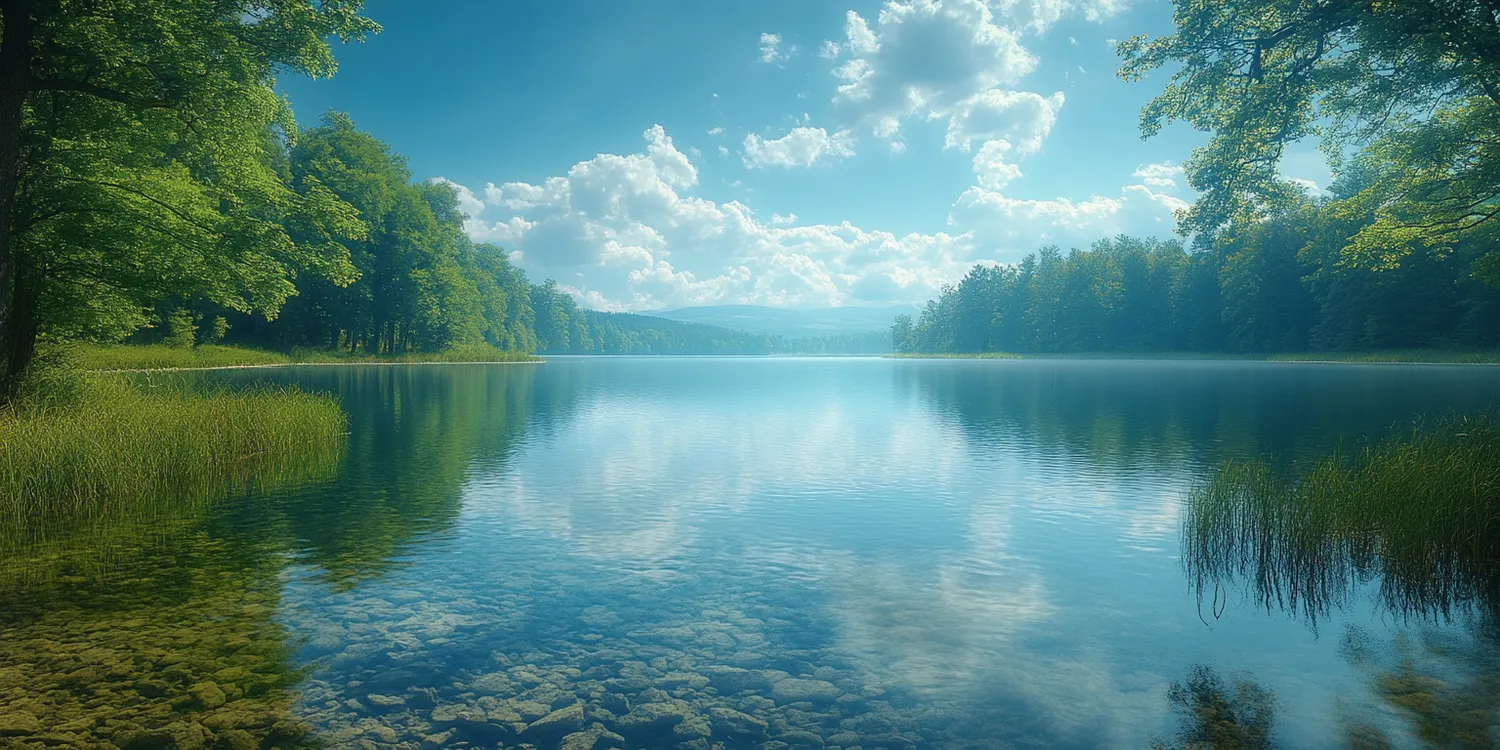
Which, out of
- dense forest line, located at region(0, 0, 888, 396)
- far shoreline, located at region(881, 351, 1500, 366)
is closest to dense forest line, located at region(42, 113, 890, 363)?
dense forest line, located at region(0, 0, 888, 396)

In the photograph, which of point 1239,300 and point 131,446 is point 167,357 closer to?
point 131,446

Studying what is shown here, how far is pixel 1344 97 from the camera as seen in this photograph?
64.4ft

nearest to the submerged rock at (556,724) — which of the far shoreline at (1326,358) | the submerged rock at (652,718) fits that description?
the submerged rock at (652,718)

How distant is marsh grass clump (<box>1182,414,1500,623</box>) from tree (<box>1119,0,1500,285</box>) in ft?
28.8

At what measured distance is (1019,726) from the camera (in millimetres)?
6441

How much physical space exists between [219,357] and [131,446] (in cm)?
4803

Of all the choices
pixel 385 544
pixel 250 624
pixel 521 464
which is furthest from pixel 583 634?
pixel 521 464

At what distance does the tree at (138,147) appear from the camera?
16359 millimetres

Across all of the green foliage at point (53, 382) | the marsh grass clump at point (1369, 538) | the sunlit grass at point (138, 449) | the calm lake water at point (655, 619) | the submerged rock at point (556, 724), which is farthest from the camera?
the green foliage at point (53, 382)

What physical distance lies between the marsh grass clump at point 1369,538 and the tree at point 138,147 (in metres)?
22.0

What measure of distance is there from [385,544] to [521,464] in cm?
839

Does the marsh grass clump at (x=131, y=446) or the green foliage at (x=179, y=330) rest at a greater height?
the green foliage at (x=179, y=330)

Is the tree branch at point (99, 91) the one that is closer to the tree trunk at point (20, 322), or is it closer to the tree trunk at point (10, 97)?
the tree trunk at point (10, 97)

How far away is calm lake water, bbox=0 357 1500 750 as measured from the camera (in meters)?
6.42
